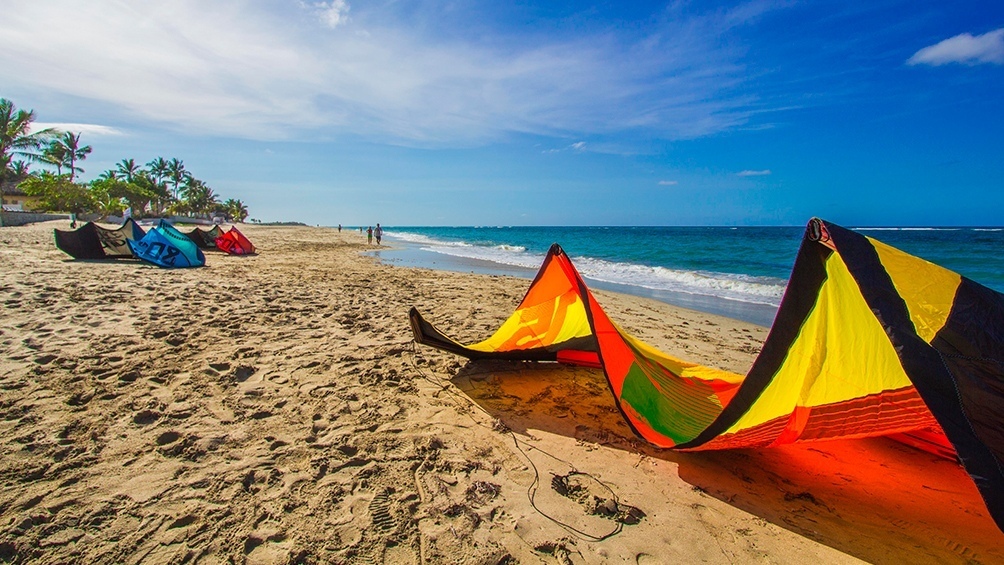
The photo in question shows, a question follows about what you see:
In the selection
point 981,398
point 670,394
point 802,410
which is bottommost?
point 670,394

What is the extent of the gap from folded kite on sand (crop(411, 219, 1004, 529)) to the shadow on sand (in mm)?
301

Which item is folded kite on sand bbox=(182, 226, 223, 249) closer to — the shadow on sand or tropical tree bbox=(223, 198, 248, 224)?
the shadow on sand

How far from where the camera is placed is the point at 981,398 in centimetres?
186

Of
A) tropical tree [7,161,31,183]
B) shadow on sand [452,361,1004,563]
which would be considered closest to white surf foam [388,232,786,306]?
shadow on sand [452,361,1004,563]

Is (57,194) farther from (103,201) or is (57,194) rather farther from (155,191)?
(155,191)

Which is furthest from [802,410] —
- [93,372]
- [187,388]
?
[93,372]

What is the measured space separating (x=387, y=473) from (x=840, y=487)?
3.03 metres

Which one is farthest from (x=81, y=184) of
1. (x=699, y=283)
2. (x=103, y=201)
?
(x=699, y=283)

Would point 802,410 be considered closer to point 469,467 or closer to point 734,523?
point 734,523

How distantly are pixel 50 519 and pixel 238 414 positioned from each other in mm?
1253

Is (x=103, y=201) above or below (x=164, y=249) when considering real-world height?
above

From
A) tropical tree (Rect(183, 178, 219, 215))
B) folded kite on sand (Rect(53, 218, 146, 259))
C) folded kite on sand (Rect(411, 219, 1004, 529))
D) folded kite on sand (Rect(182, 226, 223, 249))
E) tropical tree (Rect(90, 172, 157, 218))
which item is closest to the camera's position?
folded kite on sand (Rect(411, 219, 1004, 529))

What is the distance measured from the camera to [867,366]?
2359 mm

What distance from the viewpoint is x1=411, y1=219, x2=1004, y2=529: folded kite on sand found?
1842 mm
